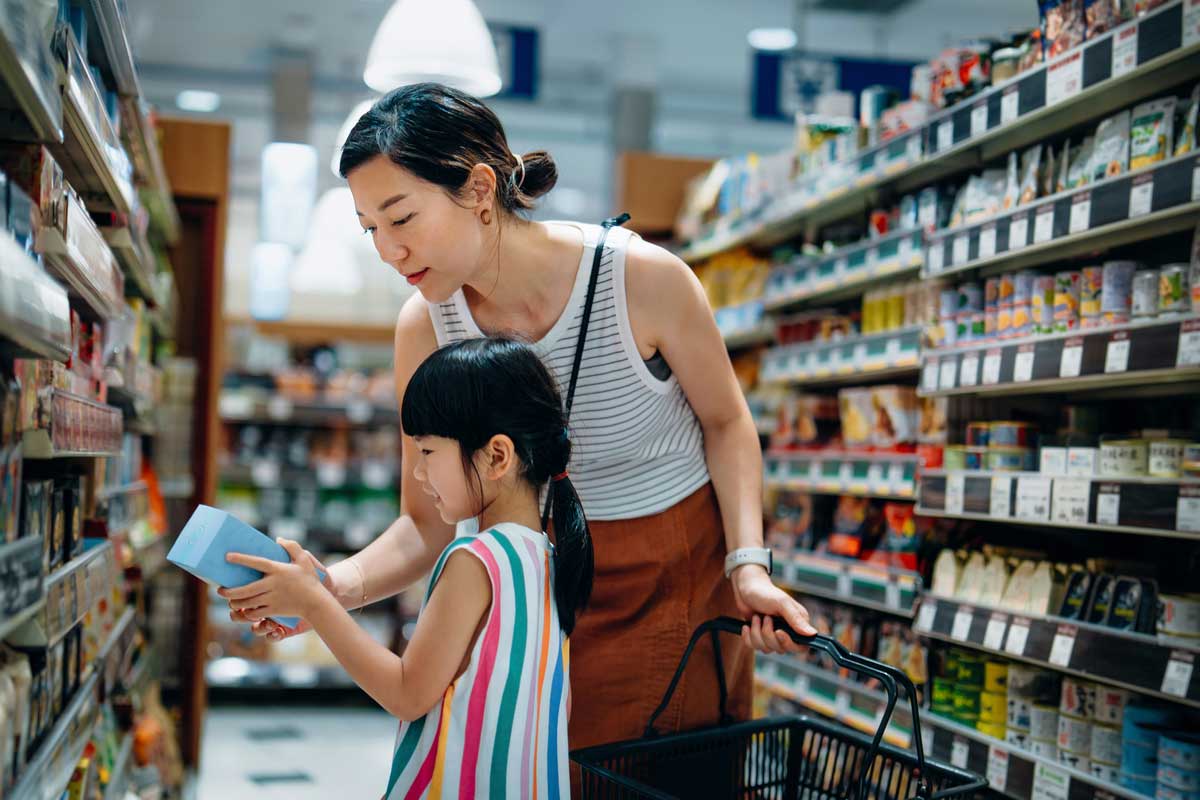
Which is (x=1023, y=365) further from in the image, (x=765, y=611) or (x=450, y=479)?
(x=450, y=479)

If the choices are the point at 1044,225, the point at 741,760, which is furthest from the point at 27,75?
the point at 1044,225

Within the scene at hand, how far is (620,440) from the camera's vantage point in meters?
1.97

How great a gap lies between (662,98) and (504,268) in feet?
35.1

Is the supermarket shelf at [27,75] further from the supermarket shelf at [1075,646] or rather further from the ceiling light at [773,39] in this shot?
the ceiling light at [773,39]

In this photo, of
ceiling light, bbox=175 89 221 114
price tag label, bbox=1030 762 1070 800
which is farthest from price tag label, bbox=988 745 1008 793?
Result: ceiling light, bbox=175 89 221 114

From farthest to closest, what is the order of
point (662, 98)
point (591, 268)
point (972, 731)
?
point (662, 98) < point (972, 731) < point (591, 268)

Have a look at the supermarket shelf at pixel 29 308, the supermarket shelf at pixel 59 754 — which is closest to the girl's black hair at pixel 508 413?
the supermarket shelf at pixel 29 308

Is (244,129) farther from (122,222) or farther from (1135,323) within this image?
(1135,323)

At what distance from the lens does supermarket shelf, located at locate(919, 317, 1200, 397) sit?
2240 mm

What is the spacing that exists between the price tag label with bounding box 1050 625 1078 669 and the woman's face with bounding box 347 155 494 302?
5.14 feet

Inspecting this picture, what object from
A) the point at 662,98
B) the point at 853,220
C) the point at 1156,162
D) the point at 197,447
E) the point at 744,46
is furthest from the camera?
the point at 662,98

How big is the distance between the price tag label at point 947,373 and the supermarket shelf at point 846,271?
0.38 metres

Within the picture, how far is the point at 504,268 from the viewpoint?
1914 millimetres

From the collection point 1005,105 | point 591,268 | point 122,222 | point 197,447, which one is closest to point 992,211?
point 1005,105
